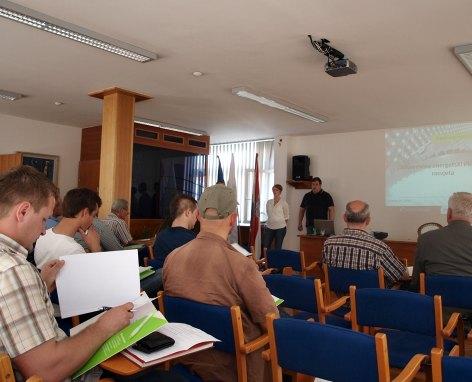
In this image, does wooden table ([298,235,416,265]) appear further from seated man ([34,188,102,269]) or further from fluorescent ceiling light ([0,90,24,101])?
fluorescent ceiling light ([0,90,24,101])

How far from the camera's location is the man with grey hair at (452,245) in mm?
2760

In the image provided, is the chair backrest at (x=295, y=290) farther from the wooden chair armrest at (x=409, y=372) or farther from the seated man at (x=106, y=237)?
the seated man at (x=106, y=237)

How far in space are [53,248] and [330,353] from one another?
158cm

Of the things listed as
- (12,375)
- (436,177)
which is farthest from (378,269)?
(436,177)

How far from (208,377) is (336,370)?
584 mm

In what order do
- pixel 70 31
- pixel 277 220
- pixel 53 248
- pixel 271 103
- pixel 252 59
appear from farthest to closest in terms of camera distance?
pixel 277 220, pixel 271 103, pixel 252 59, pixel 70 31, pixel 53 248

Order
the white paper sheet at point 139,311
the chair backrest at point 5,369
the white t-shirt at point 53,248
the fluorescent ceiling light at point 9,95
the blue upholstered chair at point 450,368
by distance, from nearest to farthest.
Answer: the chair backrest at point 5,369 → the blue upholstered chair at point 450,368 → the white paper sheet at point 139,311 → the white t-shirt at point 53,248 → the fluorescent ceiling light at point 9,95

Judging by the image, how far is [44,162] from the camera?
7852 millimetres

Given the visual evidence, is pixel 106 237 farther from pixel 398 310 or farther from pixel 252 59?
pixel 398 310

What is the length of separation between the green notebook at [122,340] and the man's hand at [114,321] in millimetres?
27

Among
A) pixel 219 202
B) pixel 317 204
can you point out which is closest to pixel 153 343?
pixel 219 202

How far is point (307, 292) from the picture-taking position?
2.48 metres

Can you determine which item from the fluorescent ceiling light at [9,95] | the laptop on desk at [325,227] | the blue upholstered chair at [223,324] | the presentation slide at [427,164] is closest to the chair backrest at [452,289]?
the blue upholstered chair at [223,324]

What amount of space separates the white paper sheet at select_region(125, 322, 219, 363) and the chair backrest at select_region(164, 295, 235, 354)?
0.89 ft
